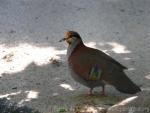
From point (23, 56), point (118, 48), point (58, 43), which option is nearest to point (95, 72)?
point (23, 56)

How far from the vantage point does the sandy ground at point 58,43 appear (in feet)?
22.8

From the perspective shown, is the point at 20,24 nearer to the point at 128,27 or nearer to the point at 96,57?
the point at 128,27

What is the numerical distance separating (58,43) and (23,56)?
871mm

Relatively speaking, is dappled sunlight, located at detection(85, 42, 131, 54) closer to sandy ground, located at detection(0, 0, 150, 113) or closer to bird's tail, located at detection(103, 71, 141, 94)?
sandy ground, located at detection(0, 0, 150, 113)

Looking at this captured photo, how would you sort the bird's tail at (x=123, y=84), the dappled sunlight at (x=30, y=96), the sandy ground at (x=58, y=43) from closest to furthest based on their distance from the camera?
1. the bird's tail at (x=123, y=84)
2. the dappled sunlight at (x=30, y=96)
3. the sandy ground at (x=58, y=43)

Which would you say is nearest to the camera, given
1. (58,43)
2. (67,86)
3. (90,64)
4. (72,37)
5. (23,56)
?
(90,64)

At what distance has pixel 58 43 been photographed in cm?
905

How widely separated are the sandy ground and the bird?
284 mm

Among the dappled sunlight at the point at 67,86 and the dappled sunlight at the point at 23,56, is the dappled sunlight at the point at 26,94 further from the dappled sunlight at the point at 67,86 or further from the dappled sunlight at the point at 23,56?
the dappled sunlight at the point at 23,56

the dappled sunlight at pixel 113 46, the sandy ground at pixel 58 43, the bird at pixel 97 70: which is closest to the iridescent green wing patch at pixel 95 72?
the bird at pixel 97 70

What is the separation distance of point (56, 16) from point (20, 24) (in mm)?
848

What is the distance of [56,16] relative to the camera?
1024 cm

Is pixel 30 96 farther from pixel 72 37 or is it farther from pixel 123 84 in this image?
pixel 123 84

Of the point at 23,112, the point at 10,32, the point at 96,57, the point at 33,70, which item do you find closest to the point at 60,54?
the point at 33,70
